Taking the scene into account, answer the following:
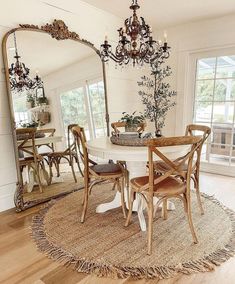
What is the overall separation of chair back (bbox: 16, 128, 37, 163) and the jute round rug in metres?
0.67

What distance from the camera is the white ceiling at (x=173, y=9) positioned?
300cm

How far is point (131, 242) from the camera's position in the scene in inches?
75.7

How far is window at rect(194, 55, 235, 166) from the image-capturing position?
3.52 meters

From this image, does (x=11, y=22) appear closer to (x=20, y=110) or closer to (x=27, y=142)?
(x=20, y=110)

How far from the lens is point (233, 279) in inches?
59.7

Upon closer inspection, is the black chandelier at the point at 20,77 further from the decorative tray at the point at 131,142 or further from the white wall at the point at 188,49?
the white wall at the point at 188,49

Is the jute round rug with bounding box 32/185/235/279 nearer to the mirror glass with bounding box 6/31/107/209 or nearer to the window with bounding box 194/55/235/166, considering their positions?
the mirror glass with bounding box 6/31/107/209

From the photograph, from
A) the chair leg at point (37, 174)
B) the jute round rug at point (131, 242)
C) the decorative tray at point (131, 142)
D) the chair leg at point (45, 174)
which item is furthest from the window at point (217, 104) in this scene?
the chair leg at point (37, 174)

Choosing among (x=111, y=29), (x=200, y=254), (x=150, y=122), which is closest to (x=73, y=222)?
(x=200, y=254)

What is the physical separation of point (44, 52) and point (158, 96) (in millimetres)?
2003

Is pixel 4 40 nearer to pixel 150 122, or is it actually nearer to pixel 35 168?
pixel 35 168

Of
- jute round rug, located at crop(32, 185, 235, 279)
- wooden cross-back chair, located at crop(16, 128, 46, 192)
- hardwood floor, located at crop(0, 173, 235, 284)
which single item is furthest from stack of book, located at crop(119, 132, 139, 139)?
hardwood floor, located at crop(0, 173, 235, 284)

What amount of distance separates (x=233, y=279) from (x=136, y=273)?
641 millimetres

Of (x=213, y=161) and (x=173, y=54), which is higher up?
(x=173, y=54)
